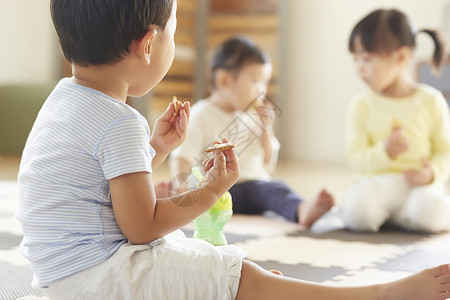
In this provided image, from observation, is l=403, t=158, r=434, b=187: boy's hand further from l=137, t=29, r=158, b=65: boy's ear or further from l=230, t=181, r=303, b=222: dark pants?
l=137, t=29, r=158, b=65: boy's ear

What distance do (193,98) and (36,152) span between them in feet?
9.43

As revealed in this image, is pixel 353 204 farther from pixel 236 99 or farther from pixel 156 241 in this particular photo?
pixel 156 241

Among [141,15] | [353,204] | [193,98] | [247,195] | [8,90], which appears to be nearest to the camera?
[141,15]

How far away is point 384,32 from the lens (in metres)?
1.66

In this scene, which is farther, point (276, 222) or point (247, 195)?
point (247, 195)

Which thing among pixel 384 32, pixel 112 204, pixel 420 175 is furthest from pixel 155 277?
pixel 384 32

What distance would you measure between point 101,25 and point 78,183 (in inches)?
7.5

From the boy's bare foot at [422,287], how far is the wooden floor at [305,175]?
1316mm

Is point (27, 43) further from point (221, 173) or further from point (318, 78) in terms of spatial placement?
point (221, 173)

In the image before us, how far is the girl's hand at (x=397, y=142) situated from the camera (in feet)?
5.03

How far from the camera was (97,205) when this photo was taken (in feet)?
2.51

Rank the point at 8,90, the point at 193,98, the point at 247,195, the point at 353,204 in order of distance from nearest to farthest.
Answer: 1. the point at 353,204
2. the point at 247,195
3. the point at 8,90
4. the point at 193,98

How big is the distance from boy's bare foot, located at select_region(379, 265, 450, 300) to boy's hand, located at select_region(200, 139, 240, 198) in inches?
9.1

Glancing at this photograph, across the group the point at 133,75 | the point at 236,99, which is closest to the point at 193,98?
the point at 236,99
